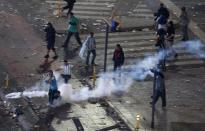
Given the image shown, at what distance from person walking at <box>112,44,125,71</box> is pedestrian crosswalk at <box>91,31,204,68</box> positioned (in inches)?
48.1

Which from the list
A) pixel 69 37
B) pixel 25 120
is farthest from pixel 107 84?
pixel 69 37

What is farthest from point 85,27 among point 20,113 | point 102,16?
point 20,113

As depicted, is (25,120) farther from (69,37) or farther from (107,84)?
(69,37)

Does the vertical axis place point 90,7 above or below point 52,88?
above

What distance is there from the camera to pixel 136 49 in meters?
27.1

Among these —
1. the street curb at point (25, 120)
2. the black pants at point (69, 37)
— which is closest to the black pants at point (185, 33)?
the black pants at point (69, 37)

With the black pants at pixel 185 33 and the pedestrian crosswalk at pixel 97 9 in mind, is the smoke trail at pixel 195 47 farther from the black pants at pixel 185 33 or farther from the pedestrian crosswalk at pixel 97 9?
the pedestrian crosswalk at pixel 97 9

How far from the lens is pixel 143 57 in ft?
85.4

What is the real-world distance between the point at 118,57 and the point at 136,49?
3696mm

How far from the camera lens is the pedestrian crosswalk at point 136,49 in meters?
25.6

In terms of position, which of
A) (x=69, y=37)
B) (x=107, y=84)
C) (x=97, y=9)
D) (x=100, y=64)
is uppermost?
(x=97, y=9)

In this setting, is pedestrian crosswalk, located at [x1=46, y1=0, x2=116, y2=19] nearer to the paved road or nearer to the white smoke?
the paved road

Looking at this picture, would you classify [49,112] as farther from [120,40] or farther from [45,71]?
[120,40]

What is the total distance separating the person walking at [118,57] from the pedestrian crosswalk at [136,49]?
1222 mm
